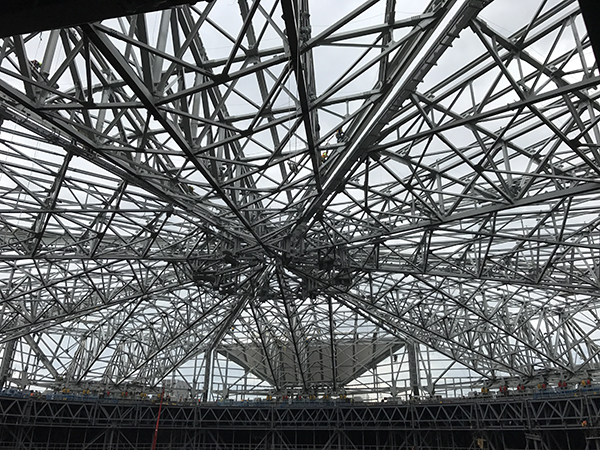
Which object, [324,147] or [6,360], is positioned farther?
[6,360]

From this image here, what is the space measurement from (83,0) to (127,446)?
5330 cm

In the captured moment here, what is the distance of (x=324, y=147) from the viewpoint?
1739 centimetres

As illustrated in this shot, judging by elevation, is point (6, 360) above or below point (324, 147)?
below

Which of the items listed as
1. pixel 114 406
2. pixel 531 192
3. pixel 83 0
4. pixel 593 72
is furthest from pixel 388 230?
pixel 114 406

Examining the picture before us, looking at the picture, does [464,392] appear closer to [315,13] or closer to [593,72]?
[593,72]

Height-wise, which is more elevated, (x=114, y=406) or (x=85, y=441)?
(x=114, y=406)

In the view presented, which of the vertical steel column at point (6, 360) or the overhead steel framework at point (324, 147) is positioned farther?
the vertical steel column at point (6, 360)

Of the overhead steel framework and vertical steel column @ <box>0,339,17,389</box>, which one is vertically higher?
the overhead steel framework

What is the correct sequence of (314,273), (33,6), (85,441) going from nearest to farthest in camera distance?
(33,6) < (314,273) < (85,441)

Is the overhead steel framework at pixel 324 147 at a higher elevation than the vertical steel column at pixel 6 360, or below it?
higher

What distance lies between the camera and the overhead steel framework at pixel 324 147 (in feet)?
41.6

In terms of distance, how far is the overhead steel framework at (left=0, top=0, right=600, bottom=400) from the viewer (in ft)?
41.6

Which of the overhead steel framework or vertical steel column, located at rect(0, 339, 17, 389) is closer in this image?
the overhead steel framework

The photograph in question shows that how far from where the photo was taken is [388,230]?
24141mm
